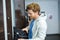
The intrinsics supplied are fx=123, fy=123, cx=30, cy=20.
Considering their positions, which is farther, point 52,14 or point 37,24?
point 52,14

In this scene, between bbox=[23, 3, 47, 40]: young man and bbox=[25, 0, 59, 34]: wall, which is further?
bbox=[25, 0, 59, 34]: wall

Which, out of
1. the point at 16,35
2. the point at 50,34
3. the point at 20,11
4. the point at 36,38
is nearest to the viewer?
the point at 36,38

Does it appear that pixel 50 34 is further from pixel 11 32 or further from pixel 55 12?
pixel 11 32

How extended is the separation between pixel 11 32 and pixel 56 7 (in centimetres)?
349

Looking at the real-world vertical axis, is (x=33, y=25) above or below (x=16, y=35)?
above

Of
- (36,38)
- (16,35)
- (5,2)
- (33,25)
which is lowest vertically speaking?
(16,35)

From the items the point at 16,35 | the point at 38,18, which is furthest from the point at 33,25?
the point at 16,35

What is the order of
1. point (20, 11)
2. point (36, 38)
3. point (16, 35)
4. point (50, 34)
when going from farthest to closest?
point (50, 34), point (20, 11), point (16, 35), point (36, 38)

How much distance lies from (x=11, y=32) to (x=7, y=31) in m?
0.09

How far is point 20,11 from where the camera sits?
276 cm

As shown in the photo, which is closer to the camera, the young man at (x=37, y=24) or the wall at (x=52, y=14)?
the young man at (x=37, y=24)

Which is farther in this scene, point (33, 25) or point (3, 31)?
point (3, 31)

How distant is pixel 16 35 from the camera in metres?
2.45

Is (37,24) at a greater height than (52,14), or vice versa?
(37,24)
